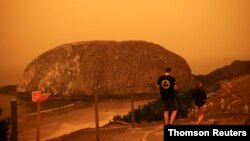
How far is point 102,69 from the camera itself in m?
27.9

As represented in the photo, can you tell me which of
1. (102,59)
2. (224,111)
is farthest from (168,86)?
(102,59)

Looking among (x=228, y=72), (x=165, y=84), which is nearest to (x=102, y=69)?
(x=228, y=72)

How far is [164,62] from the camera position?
27453mm

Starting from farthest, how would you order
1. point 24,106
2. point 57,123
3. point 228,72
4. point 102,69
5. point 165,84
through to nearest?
point 102,69 < point 228,72 < point 24,106 < point 57,123 < point 165,84

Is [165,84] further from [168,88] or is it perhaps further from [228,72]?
[228,72]

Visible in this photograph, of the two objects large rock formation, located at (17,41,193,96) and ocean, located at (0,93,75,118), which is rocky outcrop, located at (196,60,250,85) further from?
ocean, located at (0,93,75,118)

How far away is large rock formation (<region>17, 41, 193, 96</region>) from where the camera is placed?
87.2ft

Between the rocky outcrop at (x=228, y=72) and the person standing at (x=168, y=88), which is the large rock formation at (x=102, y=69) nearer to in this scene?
the rocky outcrop at (x=228, y=72)

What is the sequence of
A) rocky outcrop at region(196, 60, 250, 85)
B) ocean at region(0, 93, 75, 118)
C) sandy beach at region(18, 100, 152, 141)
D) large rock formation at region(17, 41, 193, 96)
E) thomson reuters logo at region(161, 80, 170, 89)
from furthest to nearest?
large rock formation at region(17, 41, 193, 96) → rocky outcrop at region(196, 60, 250, 85) → ocean at region(0, 93, 75, 118) → sandy beach at region(18, 100, 152, 141) → thomson reuters logo at region(161, 80, 170, 89)

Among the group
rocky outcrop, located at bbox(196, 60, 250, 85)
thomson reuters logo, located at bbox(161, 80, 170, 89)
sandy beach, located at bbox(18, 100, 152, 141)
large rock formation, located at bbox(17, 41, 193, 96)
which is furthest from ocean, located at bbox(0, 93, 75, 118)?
thomson reuters logo, located at bbox(161, 80, 170, 89)

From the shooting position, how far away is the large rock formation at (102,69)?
26581mm

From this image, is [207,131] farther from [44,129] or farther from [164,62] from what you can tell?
[164,62]

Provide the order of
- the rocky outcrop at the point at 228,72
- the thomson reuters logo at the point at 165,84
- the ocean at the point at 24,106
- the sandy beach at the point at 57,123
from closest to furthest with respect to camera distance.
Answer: the thomson reuters logo at the point at 165,84 < the sandy beach at the point at 57,123 < the ocean at the point at 24,106 < the rocky outcrop at the point at 228,72

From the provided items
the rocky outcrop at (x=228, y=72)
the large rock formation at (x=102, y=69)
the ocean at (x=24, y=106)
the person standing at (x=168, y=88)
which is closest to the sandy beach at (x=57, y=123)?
the ocean at (x=24, y=106)
